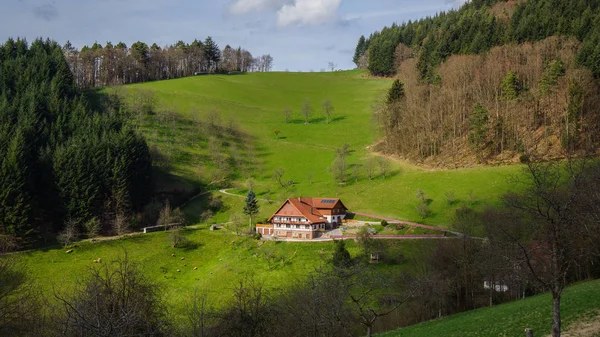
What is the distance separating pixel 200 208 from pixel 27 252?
28.7 m

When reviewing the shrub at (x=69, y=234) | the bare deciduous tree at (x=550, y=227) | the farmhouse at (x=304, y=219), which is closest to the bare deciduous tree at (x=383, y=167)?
the farmhouse at (x=304, y=219)

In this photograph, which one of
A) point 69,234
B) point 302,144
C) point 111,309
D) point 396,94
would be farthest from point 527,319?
point 302,144

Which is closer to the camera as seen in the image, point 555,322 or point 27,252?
point 555,322

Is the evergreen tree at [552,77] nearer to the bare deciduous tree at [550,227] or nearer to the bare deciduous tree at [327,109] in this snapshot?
the bare deciduous tree at [550,227]

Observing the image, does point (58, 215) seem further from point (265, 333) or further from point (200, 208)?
point (265, 333)

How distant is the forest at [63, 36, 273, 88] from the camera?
5640 inches

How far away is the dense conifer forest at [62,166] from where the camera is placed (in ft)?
224

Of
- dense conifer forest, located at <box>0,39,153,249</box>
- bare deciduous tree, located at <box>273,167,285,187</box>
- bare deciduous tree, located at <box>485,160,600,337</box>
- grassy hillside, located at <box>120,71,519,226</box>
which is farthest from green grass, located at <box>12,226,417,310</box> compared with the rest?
bare deciduous tree, located at <box>273,167,285,187</box>

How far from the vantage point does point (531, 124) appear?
78.1 m

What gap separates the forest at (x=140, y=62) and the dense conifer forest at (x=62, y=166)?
42.3 m

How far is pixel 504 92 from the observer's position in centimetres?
8281

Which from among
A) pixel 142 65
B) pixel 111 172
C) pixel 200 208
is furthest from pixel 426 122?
pixel 142 65

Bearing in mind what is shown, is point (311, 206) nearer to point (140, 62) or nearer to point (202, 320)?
point (202, 320)

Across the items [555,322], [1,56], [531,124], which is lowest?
[555,322]
